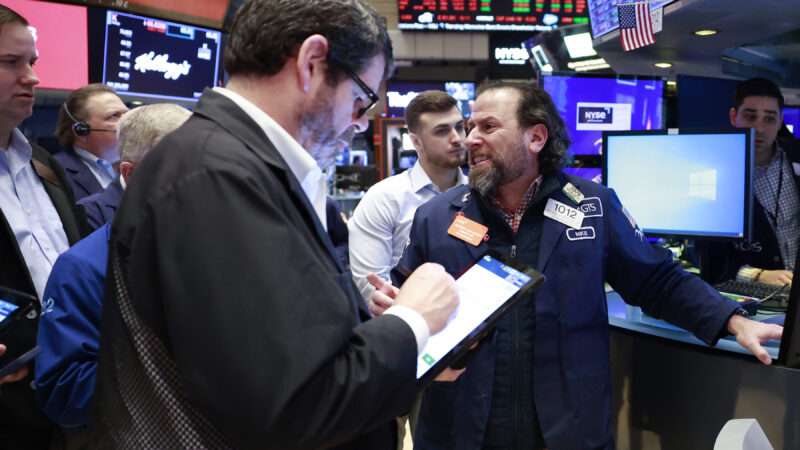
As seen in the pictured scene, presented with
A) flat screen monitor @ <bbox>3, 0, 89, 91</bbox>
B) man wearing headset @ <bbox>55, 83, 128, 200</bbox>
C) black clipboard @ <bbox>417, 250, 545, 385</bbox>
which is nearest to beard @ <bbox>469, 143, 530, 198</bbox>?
black clipboard @ <bbox>417, 250, 545, 385</bbox>

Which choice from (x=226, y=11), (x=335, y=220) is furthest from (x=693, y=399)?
(x=226, y=11)

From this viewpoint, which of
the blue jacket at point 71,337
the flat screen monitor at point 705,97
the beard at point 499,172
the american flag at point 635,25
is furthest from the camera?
the flat screen monitor at point 705,97

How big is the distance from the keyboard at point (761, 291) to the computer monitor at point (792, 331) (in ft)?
1.49

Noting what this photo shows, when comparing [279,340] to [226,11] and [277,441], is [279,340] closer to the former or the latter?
[277,441]

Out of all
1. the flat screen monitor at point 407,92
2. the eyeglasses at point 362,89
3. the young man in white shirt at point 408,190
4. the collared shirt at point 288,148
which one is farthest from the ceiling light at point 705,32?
the flat screen monitor at point 407,92

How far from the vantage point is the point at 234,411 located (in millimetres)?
886

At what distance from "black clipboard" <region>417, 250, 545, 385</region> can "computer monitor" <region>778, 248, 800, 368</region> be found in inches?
32.0

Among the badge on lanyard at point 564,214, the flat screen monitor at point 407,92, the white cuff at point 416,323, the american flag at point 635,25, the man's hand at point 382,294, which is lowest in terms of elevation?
the man's hand at point 382,294

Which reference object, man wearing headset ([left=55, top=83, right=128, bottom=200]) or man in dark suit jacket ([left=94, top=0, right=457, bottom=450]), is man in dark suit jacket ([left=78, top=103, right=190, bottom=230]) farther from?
man wearing headset ([left=55, top=83, right=128, bottom=200])

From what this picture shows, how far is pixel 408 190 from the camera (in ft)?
11.0

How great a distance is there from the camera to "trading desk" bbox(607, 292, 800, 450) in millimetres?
1929

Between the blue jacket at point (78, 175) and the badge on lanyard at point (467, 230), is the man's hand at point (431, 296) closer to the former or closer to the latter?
the badge on lanyard at point (467, 230)

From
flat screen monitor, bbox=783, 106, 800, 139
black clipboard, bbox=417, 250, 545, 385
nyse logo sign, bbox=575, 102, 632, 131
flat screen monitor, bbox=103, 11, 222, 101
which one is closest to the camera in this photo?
black clipboard, bbox=417, 250, 545, 385

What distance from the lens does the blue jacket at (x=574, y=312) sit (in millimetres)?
1991
